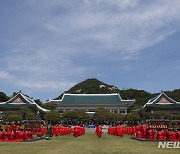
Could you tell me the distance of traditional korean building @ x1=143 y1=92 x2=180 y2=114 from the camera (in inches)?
3255

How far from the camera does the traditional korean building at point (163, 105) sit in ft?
271

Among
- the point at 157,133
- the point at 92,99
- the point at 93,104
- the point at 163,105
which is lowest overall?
the point at 157,133

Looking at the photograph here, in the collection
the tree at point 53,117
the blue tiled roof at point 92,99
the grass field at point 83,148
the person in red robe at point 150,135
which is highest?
the blue tiled roof at point 92,99

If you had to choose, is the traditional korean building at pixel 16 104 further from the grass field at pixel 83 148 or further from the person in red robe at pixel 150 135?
the grass field at pixel 83 148

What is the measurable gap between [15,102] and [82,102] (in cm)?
1701

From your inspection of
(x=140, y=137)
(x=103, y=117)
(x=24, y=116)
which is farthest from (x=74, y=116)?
(x=140, y=137)

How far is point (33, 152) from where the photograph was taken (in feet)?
51.5

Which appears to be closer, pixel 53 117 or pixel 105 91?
pixel 53 117

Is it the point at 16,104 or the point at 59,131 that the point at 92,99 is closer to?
the point at 16,104

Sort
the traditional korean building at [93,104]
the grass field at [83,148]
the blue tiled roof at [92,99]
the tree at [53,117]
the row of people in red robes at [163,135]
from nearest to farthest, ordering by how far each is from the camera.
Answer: the grass field at [83,148] < the row of people in red robes at [163,135] < the tree at [53,117] < the traditional korean building at [93,104] < the blue tiled roof at [92,99]

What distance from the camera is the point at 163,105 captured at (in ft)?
272

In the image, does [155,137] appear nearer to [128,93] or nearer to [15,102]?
[15,102]

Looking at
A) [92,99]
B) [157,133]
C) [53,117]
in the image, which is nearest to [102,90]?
[92,99]

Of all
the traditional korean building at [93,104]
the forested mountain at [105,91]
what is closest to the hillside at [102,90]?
the forested mountain at [105,91]
